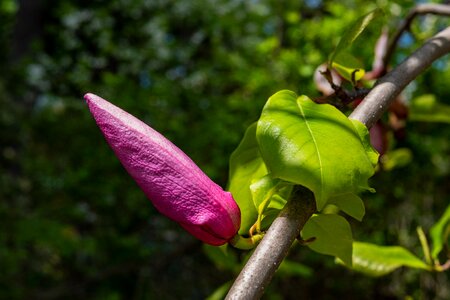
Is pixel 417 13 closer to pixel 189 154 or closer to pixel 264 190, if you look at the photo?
pixel 264 190

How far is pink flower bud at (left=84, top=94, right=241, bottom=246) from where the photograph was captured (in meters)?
0.47

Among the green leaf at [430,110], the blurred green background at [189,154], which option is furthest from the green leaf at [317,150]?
the blurred green background at [189,154]

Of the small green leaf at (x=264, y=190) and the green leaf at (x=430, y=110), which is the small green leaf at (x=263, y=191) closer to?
the small green leaf at (x=264, y=190)

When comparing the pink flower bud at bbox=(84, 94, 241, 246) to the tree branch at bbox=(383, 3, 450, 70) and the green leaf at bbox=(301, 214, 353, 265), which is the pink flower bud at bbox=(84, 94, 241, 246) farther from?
the tree branch at bbox=(383, 3, 450, 70)

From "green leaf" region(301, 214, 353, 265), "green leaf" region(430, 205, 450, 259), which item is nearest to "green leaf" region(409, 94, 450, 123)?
"green leaf" region(430, 205, 450, 259)

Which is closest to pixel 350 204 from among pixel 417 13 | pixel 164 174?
pixel 164 174

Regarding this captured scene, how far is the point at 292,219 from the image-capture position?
41 cm

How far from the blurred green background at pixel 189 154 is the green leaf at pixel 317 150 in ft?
5.77

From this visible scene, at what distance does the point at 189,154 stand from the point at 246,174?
288cm

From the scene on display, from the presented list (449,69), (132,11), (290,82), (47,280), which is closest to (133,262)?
(47,280)

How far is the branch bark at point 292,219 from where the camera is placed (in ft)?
1.21

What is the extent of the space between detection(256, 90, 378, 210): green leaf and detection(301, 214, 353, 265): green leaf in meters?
0.07

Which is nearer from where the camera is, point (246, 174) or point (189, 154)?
point (246, 174)

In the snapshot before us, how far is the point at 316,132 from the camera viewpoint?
49 cm
